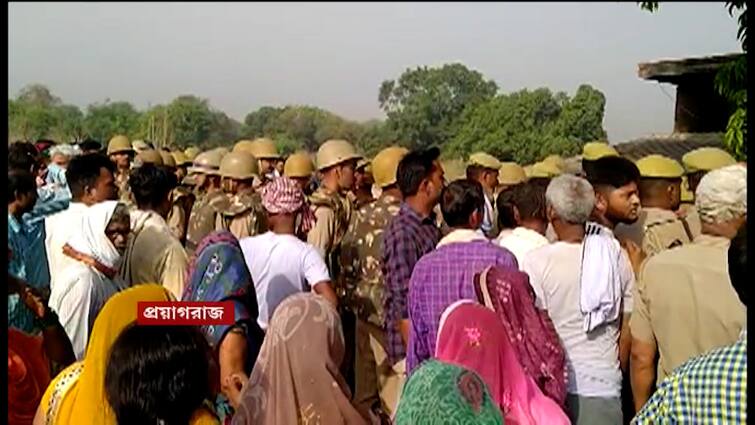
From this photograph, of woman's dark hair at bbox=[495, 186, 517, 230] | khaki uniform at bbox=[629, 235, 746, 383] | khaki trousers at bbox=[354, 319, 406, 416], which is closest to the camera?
khaki uniform at bbox=[629, 235, 746, 383]

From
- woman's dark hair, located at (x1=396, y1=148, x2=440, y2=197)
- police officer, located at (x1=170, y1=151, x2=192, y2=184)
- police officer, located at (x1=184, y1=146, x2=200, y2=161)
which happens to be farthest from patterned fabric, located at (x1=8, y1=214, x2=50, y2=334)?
police officer, located at (x1=184, y1=146, x2=200, y2=161)

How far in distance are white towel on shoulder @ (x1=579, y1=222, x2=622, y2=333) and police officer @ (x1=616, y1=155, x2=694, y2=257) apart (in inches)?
33.9

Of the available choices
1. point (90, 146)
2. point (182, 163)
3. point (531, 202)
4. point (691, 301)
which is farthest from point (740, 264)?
point (182, 163)

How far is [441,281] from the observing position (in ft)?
13.2

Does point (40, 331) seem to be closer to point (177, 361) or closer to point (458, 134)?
point (177, 361)

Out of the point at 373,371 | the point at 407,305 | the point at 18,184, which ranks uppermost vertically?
the point at 18,184

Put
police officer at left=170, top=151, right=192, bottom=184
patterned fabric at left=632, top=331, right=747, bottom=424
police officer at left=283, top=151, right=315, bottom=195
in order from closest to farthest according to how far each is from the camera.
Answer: patterned fabric at left=632, top=331, right=747, bottom=424
police officer at left=283, top=151, right=315, bottom=195
police officer at left=170, top=151, right=192, bottom=184

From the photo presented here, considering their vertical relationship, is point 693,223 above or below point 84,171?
below

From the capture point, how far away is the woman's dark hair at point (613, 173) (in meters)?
4.41

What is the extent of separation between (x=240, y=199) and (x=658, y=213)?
3.16 m

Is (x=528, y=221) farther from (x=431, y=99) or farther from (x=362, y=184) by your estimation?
(x=431, y=99)

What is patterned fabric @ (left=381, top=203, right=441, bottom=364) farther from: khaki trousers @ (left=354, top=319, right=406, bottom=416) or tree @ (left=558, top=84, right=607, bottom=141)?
tree @ (left=558, top=84, right=607, bottom=141)

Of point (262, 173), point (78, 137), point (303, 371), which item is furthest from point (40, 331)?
point (78, 137)

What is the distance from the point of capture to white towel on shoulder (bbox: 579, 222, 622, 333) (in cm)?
378
